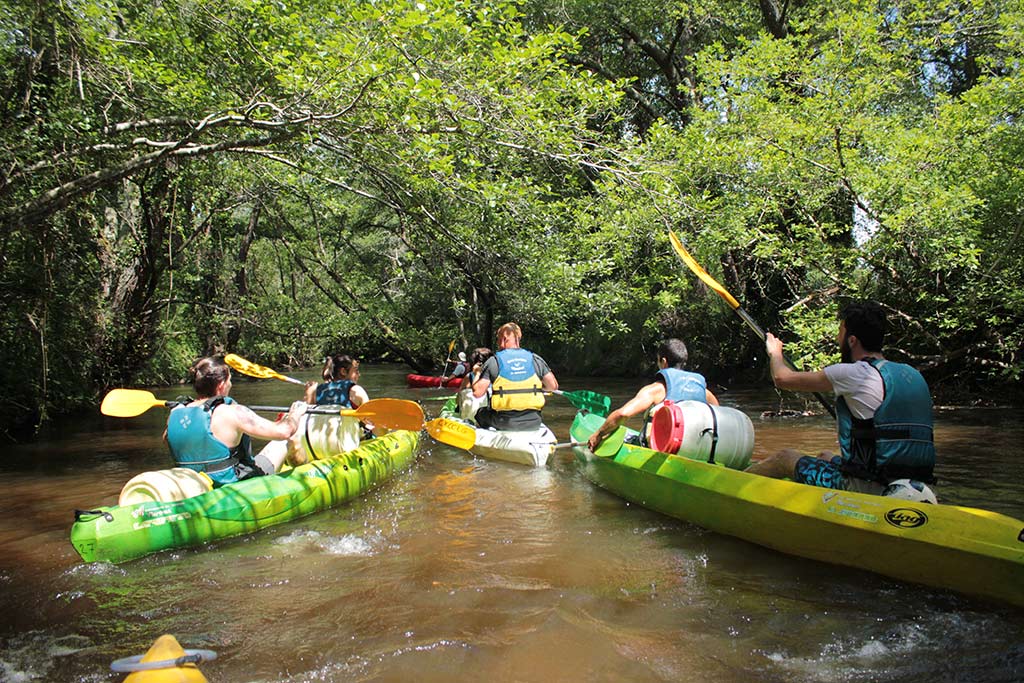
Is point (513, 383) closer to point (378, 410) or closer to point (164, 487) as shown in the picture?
point (378, 410)

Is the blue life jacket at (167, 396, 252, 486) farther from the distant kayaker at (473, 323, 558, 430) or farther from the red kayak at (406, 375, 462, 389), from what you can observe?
the red kayak at (406, 375, 462, 389)

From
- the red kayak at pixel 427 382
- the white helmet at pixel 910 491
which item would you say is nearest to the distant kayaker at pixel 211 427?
the white helmet at pixel 910 491

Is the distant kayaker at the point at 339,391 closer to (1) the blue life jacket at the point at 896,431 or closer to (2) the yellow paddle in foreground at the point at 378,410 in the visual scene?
(2) the yellow paddle in foreground at the point at 378,410

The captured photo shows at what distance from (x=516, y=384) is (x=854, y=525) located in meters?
3.86

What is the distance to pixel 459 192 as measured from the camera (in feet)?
24.7

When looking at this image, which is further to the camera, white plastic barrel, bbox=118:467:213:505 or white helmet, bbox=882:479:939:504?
white plastic barrel, bbox=118:467:213:505

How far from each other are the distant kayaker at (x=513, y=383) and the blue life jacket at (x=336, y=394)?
139cm

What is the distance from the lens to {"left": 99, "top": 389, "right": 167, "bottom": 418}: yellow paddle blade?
528 cm

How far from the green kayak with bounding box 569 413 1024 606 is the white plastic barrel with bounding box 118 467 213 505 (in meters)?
3.10

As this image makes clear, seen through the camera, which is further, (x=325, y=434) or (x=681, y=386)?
(x=325, y=434)

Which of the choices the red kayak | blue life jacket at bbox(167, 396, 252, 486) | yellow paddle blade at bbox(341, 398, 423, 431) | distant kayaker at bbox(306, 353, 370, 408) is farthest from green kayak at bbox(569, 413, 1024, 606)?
the red kayak

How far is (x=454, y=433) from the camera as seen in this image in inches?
→ 275

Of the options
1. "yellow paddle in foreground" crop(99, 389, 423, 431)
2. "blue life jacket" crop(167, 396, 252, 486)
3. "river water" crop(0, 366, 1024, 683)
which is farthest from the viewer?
"yellow paddle in foreground" crop(99, 389, 423, 431)

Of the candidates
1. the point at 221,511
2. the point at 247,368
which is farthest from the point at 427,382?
the point at 221,511
